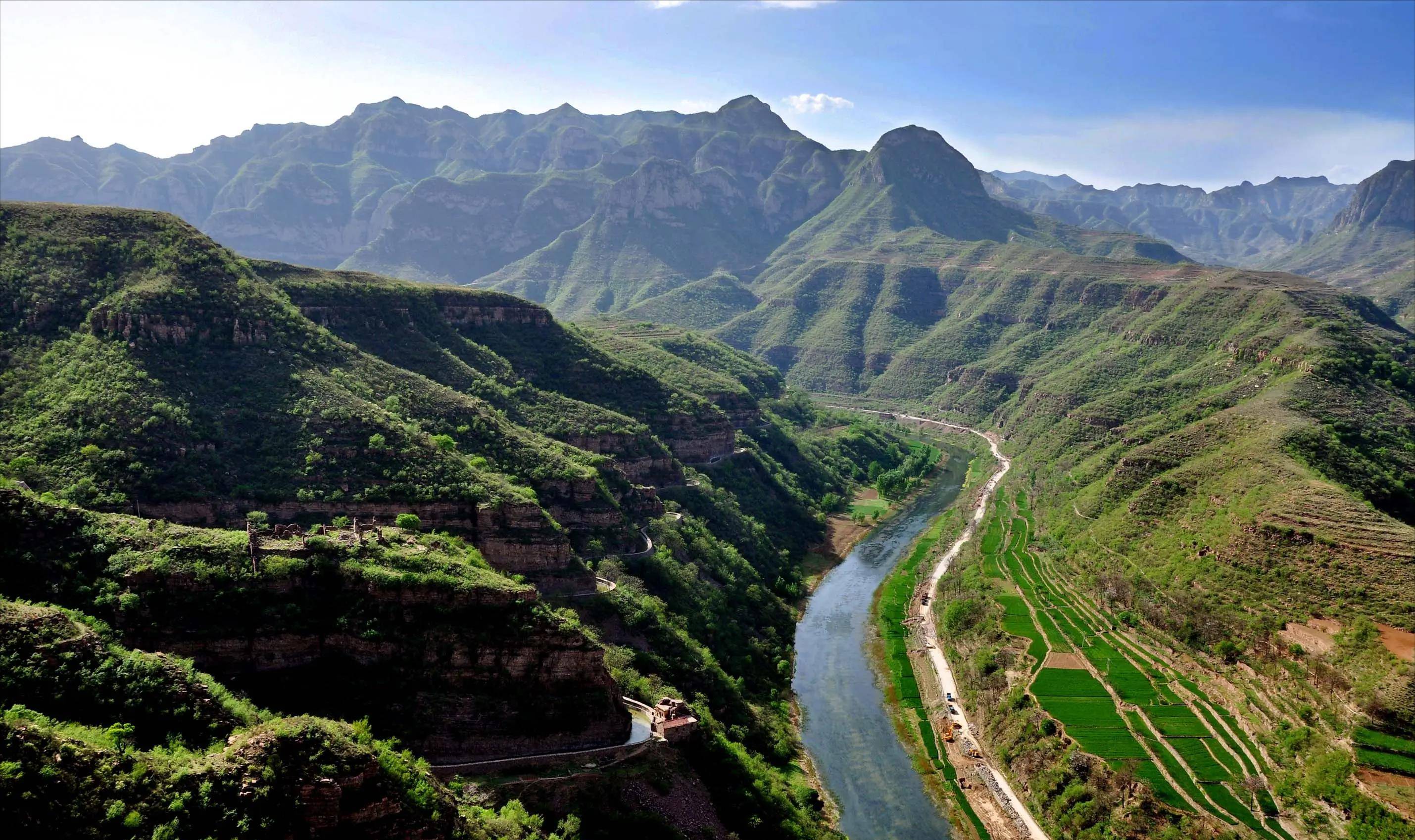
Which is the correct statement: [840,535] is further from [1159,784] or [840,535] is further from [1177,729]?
[1159,784]

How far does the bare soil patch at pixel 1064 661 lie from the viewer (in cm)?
8856

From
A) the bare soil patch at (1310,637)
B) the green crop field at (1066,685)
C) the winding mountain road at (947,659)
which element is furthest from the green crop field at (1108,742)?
the bare soil patch at (1310,637)

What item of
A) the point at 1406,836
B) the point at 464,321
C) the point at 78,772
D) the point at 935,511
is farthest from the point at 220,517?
the point at 935,511

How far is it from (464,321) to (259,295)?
39.0 meters

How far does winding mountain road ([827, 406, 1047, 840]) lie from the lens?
70438mm

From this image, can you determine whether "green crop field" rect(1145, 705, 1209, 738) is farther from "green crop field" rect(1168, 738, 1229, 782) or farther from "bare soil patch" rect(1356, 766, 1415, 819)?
"bare soil patch" rect(1356, 766, 1415, 819)

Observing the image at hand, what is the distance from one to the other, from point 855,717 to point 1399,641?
155ft

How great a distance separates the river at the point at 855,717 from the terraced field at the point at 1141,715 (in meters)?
15.2

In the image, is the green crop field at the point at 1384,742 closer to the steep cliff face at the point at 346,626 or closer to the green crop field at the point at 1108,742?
the green crop field at the point at 1108,742

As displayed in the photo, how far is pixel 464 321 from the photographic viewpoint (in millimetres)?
125625

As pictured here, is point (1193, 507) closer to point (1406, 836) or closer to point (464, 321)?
point (1406, 836)

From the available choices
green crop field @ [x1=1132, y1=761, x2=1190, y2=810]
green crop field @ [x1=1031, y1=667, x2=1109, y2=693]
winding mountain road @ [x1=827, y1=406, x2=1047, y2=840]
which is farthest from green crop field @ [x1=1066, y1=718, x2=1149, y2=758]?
winding mountain road @ [x1=827, y1=406, x2=1047, y2=840]

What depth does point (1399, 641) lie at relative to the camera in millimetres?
73062

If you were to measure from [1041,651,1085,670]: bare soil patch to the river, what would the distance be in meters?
17.4
